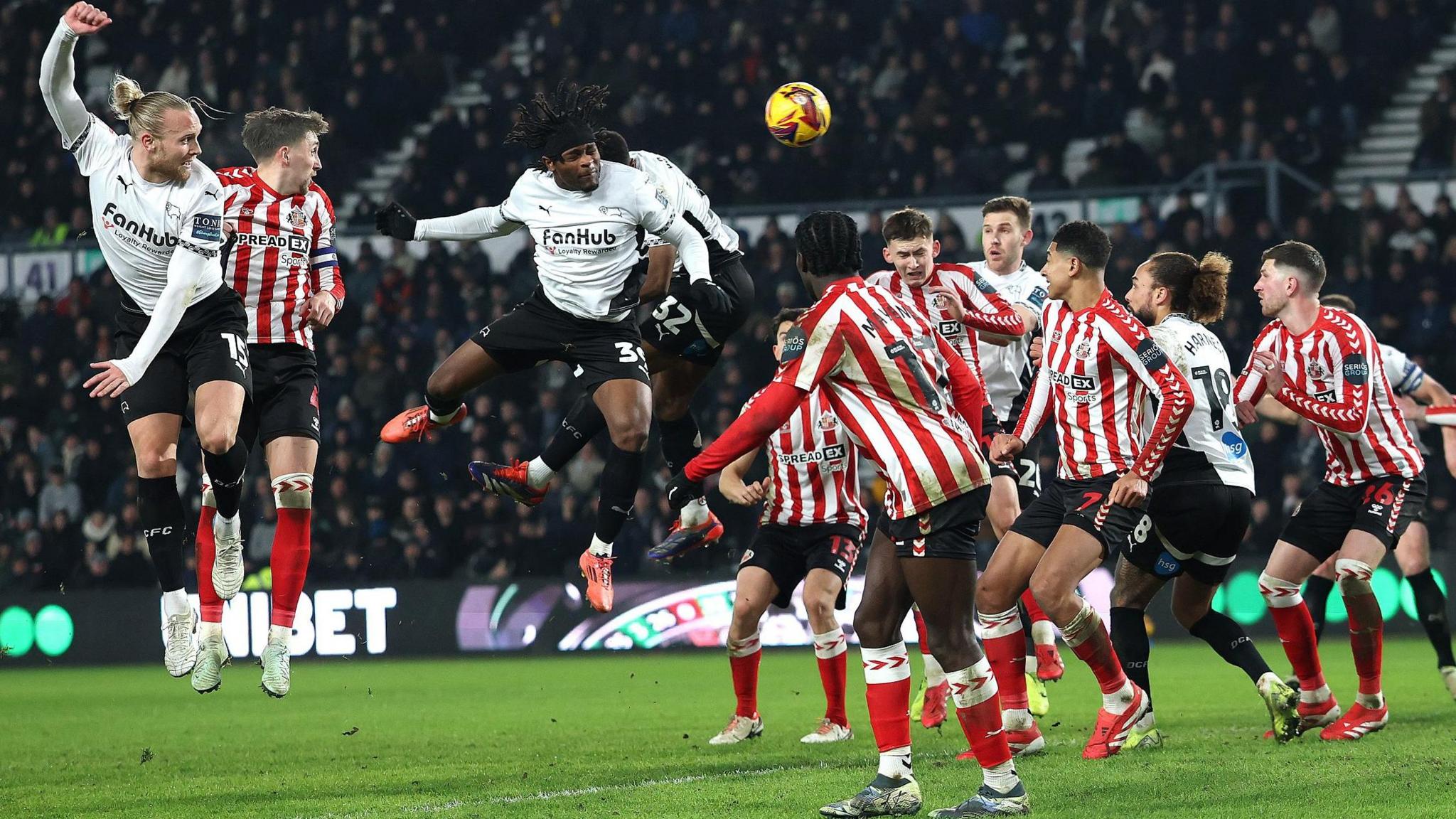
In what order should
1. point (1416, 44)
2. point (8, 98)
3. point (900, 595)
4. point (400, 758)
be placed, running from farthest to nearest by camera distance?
1. point (8, 98)
2. point (1416, 44)
3. point (400, 758)
4. point (900, 595)

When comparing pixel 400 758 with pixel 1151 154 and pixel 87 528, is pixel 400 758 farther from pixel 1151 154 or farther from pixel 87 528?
pixel 1151 154

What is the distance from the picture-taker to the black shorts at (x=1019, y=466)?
29.8ft

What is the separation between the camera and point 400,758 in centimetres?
819

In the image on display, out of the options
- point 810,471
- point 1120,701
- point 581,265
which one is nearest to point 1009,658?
point 1120,701

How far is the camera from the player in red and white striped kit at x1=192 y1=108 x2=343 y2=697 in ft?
26.2

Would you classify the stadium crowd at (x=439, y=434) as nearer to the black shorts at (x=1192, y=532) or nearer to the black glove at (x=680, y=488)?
the black shorts at (x=1192, y=532)

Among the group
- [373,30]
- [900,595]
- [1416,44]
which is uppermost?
[373,30]

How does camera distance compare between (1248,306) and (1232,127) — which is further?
(1232,127)

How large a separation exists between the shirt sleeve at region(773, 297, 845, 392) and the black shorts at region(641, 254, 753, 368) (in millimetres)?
2862

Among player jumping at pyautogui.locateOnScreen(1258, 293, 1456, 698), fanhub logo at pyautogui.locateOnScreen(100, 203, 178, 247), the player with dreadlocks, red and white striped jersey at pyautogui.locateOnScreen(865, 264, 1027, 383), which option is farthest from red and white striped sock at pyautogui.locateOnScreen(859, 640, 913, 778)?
player jumping at pyautogui.locateOnScreen(1258, 293, 1456, 698)

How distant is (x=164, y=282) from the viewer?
299 inches

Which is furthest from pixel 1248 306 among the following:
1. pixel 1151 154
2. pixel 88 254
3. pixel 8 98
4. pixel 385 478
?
pixel 8 98

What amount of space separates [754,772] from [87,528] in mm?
12079

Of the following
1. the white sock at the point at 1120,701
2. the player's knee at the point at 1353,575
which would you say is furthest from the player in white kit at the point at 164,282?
the player's knee at the point at 1353,575
